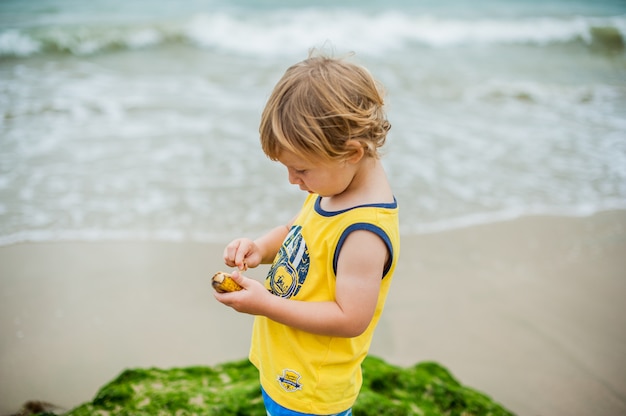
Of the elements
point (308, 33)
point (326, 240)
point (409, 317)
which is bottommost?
point (409, 317)

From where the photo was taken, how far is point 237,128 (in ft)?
24.1

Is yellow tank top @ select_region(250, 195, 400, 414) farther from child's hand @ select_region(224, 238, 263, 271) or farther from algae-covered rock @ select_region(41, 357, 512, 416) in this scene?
algae-covered rock @ select_region(41, 357, 512, 416)

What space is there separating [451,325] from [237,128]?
450 cm

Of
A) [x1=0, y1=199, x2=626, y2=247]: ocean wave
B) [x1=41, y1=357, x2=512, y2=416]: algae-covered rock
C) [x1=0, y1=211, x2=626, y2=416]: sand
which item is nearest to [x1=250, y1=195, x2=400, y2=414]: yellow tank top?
[x1=41, y1=357, x2=512, y2=416]: algae-covered rock

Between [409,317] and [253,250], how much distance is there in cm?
227

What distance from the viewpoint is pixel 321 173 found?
1.61 m

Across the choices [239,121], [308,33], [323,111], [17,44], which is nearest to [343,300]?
[323,111]

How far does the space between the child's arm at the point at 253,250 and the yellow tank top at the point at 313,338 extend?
121 millimetres

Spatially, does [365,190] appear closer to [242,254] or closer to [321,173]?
[321,173]

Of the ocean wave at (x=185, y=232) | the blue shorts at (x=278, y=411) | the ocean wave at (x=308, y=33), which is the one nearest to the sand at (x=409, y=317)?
the ocean wave at (x=185, y=232)

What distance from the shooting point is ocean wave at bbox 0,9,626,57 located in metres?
13.0

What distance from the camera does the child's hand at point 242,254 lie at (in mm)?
1887

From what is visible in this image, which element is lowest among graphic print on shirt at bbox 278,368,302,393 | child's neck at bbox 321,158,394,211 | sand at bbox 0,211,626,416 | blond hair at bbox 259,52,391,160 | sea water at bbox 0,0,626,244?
sand at bbox 0,211,626,416

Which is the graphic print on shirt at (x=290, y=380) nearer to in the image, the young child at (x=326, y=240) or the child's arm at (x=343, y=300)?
the young child at (x=326, y=240)
